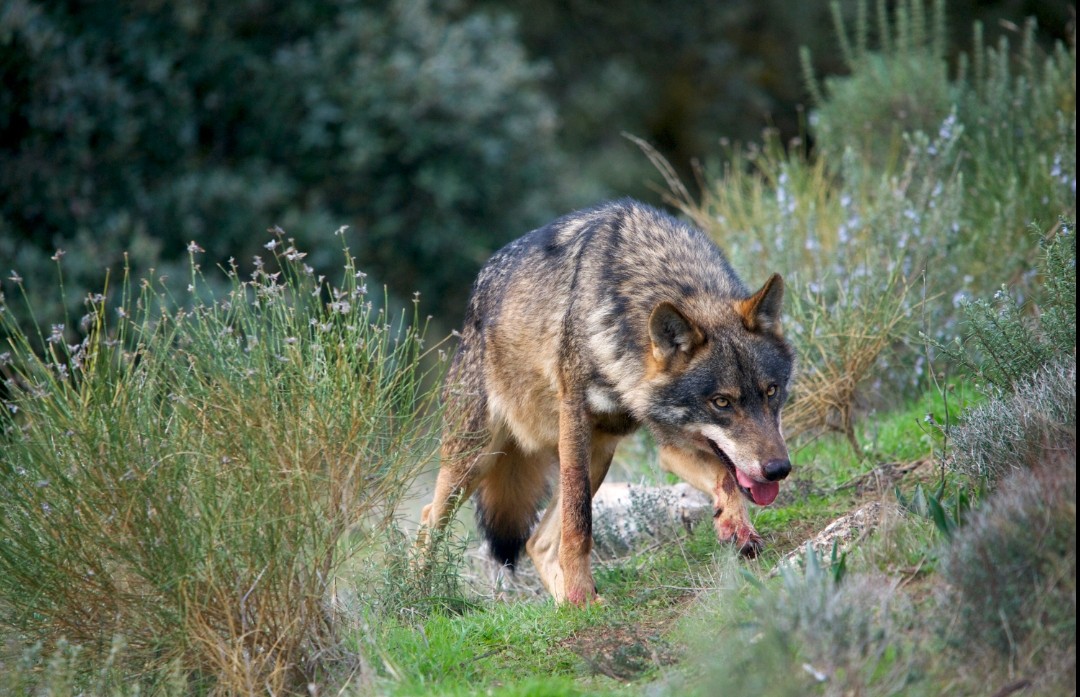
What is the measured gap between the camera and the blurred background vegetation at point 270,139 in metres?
11.4

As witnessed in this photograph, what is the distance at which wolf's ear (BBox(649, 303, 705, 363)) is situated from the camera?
5.00 metres

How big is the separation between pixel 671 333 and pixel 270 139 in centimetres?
988

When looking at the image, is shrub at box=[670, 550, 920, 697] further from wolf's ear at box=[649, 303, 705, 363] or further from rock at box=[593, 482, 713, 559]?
rock at box=[593, 482, 713, 559]

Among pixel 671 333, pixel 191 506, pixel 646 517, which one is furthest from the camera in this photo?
pixel 646 517

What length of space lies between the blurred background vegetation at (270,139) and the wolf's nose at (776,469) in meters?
5.99

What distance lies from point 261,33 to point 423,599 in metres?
10.6

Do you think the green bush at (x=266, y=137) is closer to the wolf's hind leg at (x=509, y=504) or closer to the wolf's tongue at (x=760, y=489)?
the wolf's hind leg at (x=509, y=504)

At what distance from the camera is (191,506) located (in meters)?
4.50

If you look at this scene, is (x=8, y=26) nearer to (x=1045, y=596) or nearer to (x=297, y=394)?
(x=297, y=394)

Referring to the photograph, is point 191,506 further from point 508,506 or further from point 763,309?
point 763,309

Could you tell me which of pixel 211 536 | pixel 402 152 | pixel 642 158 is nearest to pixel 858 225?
pixel 211 536

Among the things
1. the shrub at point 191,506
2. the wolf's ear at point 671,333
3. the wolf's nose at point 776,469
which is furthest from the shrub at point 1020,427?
the shrub at point 191,506

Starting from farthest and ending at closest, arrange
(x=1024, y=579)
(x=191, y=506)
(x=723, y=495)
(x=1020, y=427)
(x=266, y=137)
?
(x=266, y=137)
(x=723, y=495)
(x=1020, y=427)
(x=191, y=506)
(x=1024, y=579)

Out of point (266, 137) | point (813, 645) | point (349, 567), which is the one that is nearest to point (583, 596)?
point (349, 567)
